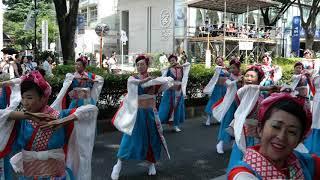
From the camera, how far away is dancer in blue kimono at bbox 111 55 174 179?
5898mm

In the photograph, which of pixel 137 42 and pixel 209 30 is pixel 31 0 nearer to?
pixel 137 42

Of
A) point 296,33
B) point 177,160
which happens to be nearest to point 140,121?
point 177,160

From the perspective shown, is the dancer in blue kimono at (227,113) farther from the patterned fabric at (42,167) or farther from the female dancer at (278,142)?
the female dancer at (278,142)

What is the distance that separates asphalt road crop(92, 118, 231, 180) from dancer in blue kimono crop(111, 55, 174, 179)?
0.25m

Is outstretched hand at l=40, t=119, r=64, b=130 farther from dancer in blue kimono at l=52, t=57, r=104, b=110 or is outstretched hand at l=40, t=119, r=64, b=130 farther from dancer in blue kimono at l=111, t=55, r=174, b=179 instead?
dancer in blue kimono at l=52, t=57, r=104, b=110

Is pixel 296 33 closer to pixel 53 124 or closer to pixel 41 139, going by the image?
pixel 41 139

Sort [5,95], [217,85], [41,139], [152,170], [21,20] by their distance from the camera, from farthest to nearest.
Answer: [21,20]
[217,85]
[152,170]
[5,95]
[41,139]

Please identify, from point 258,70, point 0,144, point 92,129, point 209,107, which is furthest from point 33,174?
point 209,107

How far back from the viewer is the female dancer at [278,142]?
2012 millimetres

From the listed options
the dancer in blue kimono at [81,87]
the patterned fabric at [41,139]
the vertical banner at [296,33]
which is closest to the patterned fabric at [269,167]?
the patterned fabric at [41,139]

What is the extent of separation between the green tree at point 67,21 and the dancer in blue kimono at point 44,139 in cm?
1044

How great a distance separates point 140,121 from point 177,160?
3.84 ft

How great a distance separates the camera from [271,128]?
2.03 metres

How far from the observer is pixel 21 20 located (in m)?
43.2
